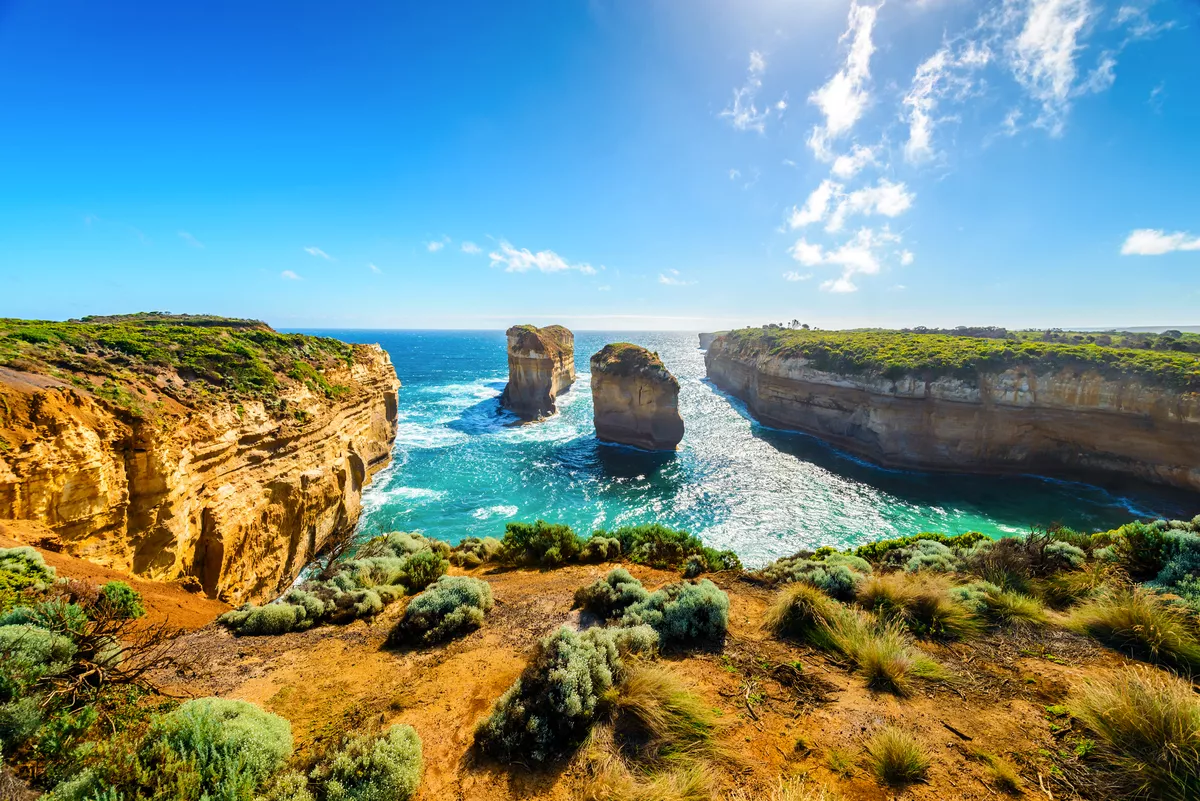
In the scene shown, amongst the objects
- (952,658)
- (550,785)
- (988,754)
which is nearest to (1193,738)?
(988,754)

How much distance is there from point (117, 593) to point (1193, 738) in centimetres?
1179

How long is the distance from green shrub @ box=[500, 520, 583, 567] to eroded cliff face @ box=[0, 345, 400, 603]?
764 centimetres

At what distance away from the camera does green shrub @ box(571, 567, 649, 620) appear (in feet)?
23.2

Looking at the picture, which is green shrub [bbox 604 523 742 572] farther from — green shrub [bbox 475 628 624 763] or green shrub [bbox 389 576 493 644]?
green shrub [bbox 475 628 624 763]

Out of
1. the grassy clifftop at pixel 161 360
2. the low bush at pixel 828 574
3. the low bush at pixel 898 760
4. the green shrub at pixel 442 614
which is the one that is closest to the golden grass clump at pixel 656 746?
the low bush at pixel 898 760

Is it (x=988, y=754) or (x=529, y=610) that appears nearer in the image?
(x=988, y=754)

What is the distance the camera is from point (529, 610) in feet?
24.6

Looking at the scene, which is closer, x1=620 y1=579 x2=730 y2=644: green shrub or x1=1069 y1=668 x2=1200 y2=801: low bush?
x1=1069 y1=668 x2=1200 y2=801: low bush

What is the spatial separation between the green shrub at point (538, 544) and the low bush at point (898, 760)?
25.6 ft

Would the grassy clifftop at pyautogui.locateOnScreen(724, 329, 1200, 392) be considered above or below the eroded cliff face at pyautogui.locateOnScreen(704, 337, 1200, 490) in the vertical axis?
above

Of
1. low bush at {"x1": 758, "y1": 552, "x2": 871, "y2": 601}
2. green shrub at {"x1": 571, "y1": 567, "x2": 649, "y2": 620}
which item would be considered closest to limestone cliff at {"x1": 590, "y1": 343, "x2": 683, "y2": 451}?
low bush at {"x1": 758, "y1": 552, "x2": 871, "y2": 601}

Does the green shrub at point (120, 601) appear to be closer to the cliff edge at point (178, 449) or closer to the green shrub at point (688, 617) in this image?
the cliff edge at point (178, 449)

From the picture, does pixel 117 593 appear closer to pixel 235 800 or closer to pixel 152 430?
pixel 235 800

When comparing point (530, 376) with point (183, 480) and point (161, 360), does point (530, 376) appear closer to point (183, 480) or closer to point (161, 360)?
point (161, 360)
